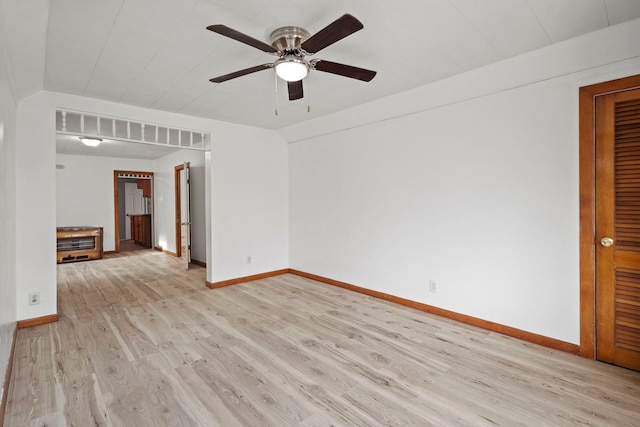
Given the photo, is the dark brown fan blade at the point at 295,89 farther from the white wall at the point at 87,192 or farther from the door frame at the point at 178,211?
the white wall at the point at 87,192

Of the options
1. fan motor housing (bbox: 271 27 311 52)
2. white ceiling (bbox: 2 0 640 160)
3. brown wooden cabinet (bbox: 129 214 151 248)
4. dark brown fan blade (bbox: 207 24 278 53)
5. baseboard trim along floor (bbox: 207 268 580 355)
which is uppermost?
white ceiling (bbox: 2 0 640 160)

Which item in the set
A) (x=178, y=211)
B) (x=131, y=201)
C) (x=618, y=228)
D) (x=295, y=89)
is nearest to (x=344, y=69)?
(x=295, y=89)

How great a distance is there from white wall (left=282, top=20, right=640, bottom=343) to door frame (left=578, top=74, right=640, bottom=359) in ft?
0.15

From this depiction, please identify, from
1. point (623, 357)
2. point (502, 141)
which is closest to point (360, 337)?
point (623, 357)

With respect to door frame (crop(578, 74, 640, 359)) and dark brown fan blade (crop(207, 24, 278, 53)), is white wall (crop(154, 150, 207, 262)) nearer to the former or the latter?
dark brown fan blade (crop(207, 24, 278, 53))

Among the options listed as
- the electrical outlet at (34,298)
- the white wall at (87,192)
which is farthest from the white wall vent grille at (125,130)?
the white wall at (87,192)

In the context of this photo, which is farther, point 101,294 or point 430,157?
point 101,294

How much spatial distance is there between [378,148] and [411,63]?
132 cm

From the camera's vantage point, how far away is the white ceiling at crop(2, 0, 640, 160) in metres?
1.91

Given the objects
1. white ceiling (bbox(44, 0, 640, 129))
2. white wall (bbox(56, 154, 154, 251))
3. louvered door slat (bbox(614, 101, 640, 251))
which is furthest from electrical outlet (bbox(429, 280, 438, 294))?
white wall (bbox(56, 154, 154, 251))

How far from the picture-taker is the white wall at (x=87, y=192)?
7.21 meters

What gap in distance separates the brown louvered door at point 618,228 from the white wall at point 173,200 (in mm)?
5743

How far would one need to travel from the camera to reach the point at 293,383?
2.14 meters

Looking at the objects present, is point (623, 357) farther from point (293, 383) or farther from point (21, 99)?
point (21, 99)
